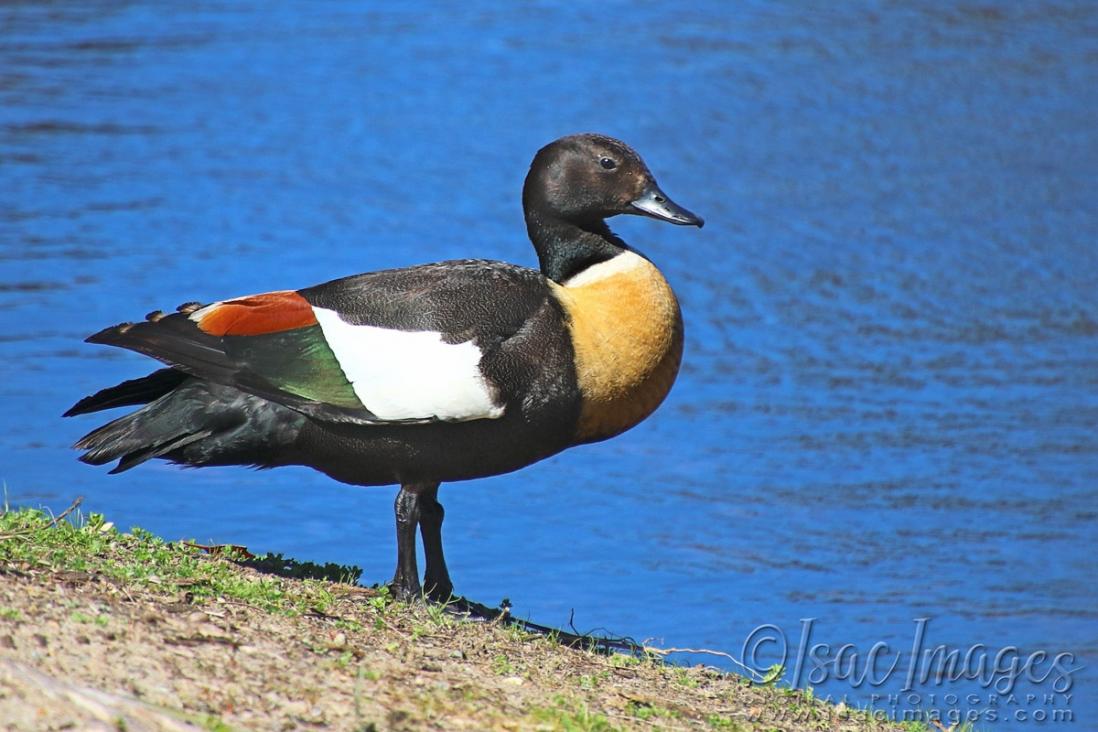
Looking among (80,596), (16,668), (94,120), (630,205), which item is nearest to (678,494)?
(630,205)

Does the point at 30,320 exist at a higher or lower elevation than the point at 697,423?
higher

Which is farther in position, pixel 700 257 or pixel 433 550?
pixel 700 257

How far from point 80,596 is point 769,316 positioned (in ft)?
23.1

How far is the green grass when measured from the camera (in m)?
5.51

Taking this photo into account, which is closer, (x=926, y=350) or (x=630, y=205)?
(x=630, y=205)

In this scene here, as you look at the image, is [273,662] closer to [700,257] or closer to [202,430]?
[202,430]

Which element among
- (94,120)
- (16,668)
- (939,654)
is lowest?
(939,654)

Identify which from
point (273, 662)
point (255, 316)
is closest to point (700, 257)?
point (255, 316)

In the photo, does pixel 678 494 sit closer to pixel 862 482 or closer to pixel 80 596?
pixel 862 482

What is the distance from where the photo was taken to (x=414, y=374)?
6.00m

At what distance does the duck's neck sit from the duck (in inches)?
6.2

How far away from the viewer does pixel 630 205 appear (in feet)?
21.9

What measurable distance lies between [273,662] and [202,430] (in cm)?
149

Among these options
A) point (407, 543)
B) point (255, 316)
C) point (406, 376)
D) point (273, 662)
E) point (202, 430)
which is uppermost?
point (255, 316)
